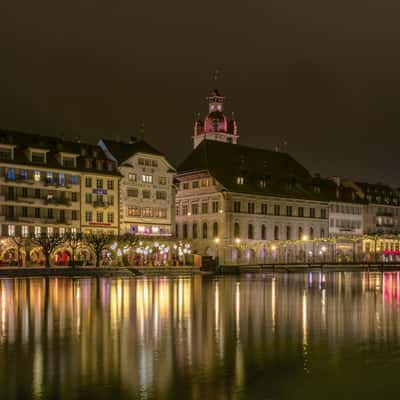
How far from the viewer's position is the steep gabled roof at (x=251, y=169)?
4161 inches

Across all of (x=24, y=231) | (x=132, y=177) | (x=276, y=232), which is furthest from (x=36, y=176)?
(x=276, y=232)

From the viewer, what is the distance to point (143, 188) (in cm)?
9031

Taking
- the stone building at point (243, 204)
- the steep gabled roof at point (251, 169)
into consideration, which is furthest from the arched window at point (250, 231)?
the steep gabled roof at point (251, 169)

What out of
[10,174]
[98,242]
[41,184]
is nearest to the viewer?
[10,174]

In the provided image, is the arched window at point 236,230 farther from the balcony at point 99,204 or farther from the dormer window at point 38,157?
the dormer window at point 38,157

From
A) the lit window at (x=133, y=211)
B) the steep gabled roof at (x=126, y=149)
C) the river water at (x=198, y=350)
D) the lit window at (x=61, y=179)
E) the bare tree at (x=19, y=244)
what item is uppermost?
the steep gabled roof at (x=126, y=149)

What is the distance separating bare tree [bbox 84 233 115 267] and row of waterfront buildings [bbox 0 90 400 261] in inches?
140

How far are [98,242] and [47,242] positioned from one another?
5973 mm

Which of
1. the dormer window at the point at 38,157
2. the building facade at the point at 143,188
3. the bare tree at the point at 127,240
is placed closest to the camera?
the dormer window at the point at 38,157

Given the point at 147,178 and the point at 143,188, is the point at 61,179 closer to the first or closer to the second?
the point at 143,188

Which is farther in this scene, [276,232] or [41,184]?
[276,232]

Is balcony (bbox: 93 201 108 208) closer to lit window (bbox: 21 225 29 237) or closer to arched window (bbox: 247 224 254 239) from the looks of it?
lit window (bbox: 21 225 29 237)

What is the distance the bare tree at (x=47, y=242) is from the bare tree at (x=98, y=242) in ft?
11.2

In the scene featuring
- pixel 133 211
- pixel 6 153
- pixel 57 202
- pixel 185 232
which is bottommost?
pixel 185 232
